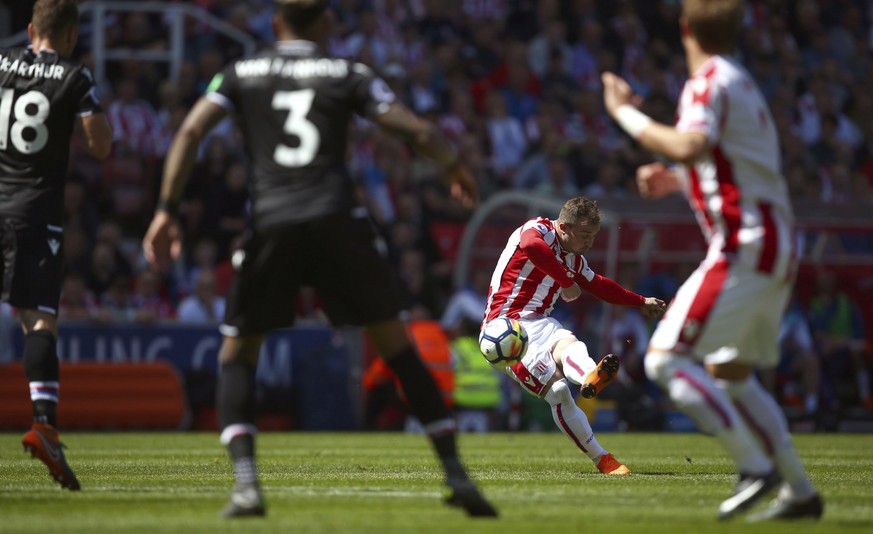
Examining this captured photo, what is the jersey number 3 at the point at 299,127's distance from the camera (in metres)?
6.46

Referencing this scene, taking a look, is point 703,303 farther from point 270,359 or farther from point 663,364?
point 270,359

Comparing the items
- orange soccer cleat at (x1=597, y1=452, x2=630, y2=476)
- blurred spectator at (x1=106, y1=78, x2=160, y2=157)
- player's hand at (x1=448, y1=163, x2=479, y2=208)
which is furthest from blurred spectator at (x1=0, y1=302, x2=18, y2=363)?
player's hand at (x1=448, y1=163, x2=479, y2=208)

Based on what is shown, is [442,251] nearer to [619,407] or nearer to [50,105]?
[619,407]

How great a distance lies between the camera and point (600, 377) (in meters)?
10.4

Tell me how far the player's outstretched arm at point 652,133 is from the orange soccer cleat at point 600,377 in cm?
404

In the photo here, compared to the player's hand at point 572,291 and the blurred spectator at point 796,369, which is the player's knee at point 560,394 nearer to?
the player's hand at point 572,291

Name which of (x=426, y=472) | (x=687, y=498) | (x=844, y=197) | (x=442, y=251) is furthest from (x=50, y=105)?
(x=844, y=197)

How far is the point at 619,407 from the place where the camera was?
64.9 ft

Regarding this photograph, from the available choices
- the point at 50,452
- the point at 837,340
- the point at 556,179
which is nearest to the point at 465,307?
the point at 556,179

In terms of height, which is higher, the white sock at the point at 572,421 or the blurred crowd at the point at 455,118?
the blurred crowd at the point at 455,118

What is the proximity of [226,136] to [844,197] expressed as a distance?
11013 mm

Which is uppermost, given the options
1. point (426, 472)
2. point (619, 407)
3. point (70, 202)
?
point (70, 202)

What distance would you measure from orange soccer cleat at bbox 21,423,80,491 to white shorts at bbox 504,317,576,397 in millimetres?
4129

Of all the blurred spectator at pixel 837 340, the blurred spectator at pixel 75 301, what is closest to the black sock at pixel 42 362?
the blurred spectator at pixel 75 301
